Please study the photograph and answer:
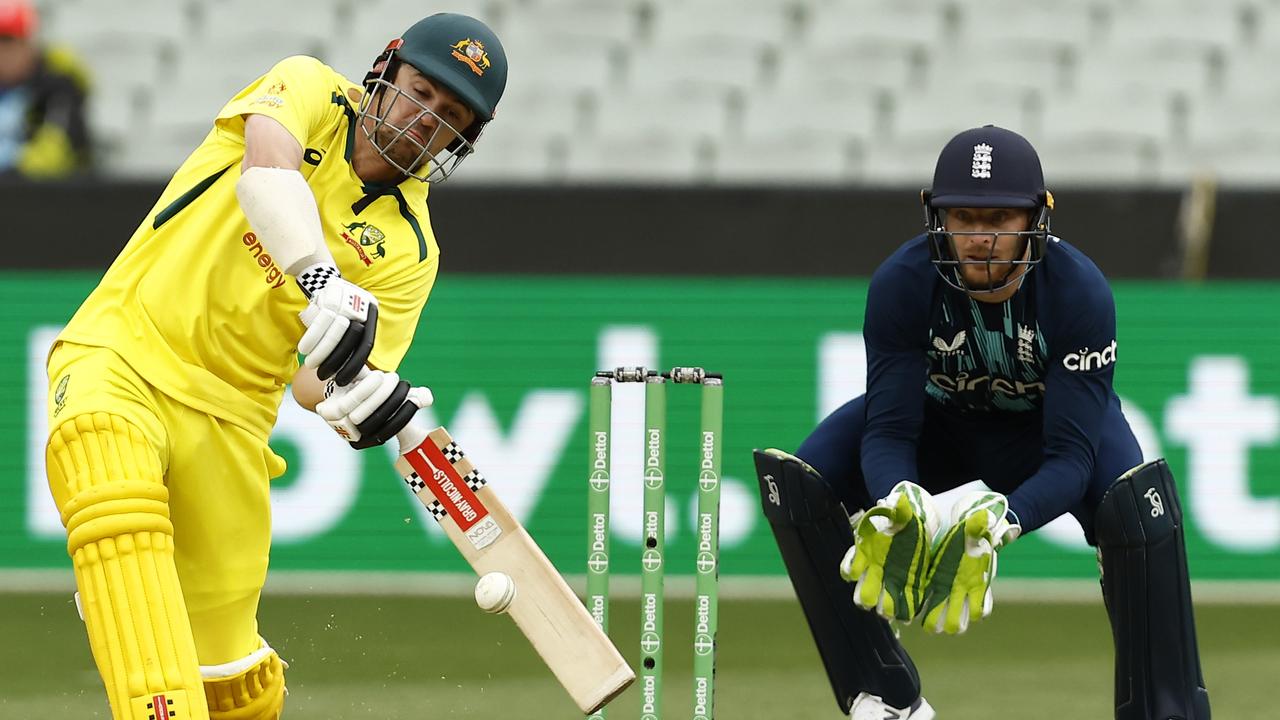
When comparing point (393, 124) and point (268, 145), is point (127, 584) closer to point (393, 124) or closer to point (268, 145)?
point (268, 145)

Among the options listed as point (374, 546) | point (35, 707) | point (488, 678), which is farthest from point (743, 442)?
point (35, 707)

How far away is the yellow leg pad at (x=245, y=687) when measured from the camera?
393 centimetres

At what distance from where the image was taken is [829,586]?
4211 millimetres

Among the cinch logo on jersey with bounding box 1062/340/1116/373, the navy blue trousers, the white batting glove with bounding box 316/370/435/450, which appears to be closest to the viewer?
the white batting glove with bounding box 316/370/435/450

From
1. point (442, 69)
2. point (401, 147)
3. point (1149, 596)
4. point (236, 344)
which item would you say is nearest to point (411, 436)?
point (236, 344)

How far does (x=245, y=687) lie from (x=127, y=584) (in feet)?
2.13

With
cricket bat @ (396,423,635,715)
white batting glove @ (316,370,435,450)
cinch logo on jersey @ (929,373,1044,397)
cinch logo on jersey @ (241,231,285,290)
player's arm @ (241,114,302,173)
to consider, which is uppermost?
player's arm @ (241,114,302,173)

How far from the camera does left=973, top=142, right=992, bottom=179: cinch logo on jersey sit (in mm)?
3766

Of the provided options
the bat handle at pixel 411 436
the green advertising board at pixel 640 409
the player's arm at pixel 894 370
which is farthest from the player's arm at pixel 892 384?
the green advertising board at pixel 640 409

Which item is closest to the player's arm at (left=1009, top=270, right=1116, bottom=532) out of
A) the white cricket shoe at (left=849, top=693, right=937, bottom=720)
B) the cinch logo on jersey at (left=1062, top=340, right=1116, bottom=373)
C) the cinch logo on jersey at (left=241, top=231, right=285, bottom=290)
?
the cinch logo on jersey at (left=1062, top=340, right=1116, bottom=373)

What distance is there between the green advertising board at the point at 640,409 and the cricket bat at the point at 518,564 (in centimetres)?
272

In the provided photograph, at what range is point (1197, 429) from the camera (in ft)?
21.8

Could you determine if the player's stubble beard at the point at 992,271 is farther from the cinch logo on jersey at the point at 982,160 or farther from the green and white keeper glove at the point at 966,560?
the green and white keeper glove at the point at 966,560

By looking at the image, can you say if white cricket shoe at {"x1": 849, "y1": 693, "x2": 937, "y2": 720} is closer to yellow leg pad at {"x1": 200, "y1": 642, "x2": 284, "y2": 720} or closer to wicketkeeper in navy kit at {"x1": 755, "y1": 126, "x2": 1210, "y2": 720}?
wicketkeeper in navy kit at {"x1": 755, "y1": 126, "x2": 1210, "y2": 720}
